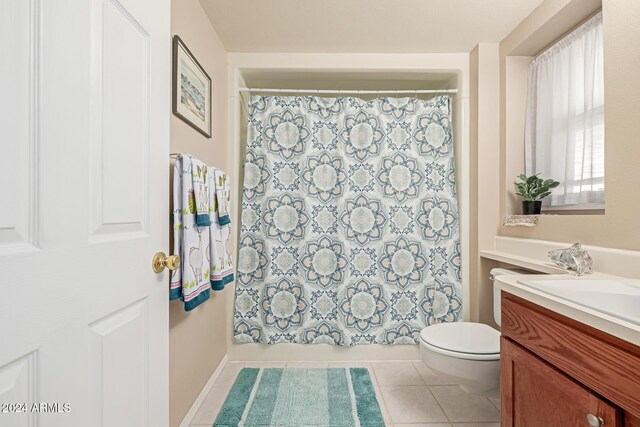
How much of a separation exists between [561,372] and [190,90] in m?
1.90

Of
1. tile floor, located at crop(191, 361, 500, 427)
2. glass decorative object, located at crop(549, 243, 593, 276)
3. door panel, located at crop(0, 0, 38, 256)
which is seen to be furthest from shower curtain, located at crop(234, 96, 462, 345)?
door panel, located at crop(0, 0, 38, 256)

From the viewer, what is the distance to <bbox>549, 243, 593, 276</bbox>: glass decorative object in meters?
1.31

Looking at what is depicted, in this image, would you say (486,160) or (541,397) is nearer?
(541,397)

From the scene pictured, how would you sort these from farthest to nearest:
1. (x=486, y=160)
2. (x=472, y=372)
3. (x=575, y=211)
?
(x=486, y=160), (x=575, y=211), (x=472, y=372)

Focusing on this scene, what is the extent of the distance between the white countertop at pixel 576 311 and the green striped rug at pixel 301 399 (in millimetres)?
1007

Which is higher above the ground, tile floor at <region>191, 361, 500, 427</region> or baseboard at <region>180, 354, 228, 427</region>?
baseboard at <region>180, 354, 228, 427</region>

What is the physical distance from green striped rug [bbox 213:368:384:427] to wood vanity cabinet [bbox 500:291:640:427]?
0.79 metres

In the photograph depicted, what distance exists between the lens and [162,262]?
86 centimetres

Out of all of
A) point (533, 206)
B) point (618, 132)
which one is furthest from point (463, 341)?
point (618, 132)

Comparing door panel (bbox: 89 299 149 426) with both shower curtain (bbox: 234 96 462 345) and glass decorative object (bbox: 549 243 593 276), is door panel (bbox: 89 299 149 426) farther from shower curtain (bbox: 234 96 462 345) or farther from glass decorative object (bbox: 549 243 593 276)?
glass decorative object (bbox: 549 243 593 276)

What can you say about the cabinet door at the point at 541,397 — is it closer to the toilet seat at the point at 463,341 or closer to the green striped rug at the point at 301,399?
the toilet seat at the point at 463,341

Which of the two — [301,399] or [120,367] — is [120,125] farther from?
[301,399]

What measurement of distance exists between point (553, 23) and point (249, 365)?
2.87 meters

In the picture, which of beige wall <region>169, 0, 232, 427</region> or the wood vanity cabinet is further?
beige wall <region>169, 0, 232, 427</region>
